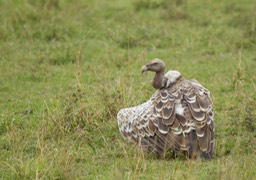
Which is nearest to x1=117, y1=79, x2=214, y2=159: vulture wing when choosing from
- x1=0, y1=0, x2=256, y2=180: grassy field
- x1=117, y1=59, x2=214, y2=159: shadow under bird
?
x1=117, y1=59, x2=214, y2=159: shadow under bird

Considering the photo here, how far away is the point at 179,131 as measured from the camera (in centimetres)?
709

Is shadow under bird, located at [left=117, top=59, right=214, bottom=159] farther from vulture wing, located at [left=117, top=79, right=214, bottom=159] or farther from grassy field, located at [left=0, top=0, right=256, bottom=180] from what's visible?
grassy field, located at [left=0, top=0, right=256, bottom=180]

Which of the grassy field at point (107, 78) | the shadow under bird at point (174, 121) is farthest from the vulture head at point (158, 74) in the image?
the grassy field at point (107, 78)

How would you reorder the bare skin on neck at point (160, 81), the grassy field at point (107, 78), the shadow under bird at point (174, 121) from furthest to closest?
1. the bare skin on neck at point (160, 81)
2. the shadow under bird at point (174, 121)
3. the grassy field at point (107, 78)

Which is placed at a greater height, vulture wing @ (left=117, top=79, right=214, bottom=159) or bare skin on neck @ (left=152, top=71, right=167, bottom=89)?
bare skin on neck @ (left=152, top=71, right=167, bottom=89)

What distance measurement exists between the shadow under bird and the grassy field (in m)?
0.14

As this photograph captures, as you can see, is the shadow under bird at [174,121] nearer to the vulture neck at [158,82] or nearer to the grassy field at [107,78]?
the vulture neck at [158,82]

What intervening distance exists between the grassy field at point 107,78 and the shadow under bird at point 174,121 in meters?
0.14

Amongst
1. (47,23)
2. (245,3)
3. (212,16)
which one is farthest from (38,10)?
(245,3)

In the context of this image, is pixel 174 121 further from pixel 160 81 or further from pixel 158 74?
pixel 158 74

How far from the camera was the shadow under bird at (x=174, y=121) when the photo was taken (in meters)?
7.09

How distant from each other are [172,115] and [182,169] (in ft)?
1.97

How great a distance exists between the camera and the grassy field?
687 centimetres

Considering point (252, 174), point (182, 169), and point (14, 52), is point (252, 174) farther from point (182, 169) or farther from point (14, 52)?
point (14, 52)
